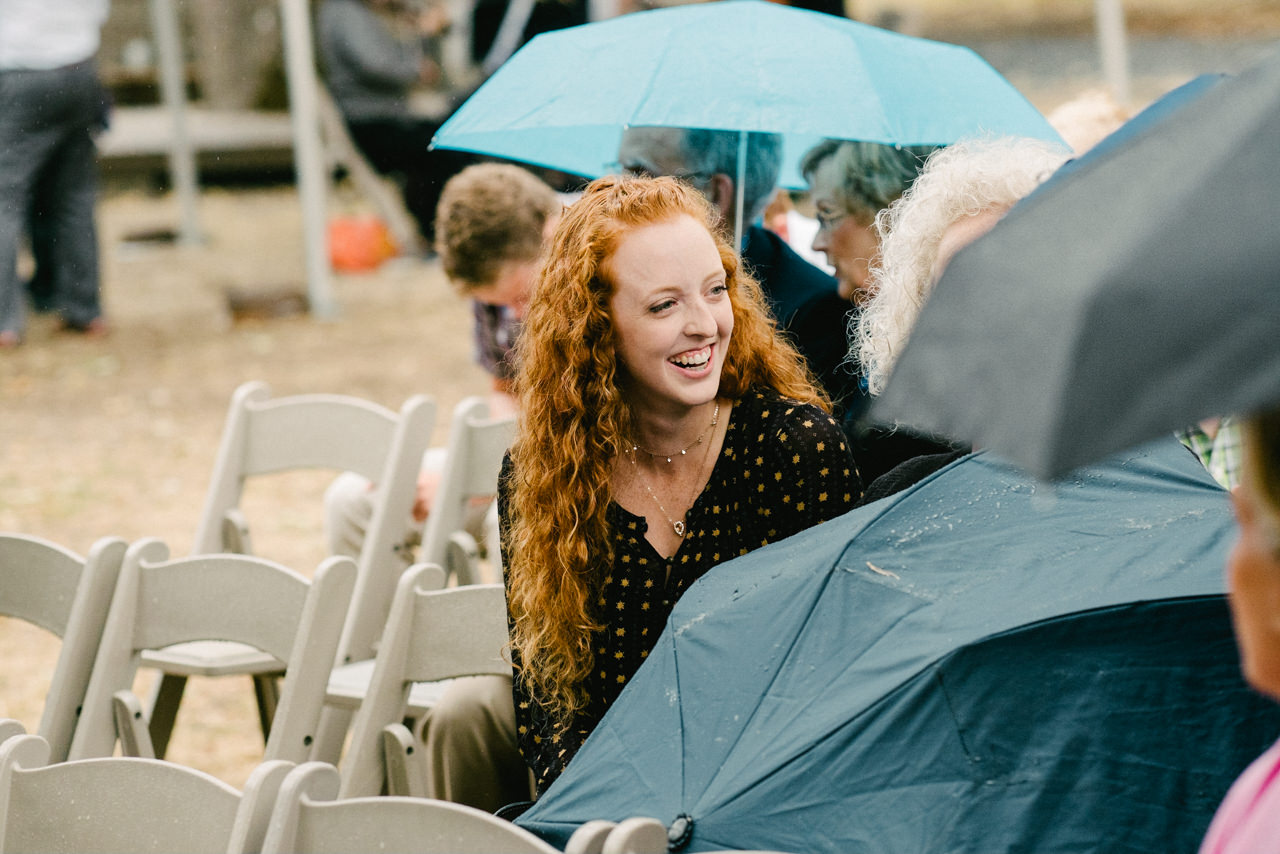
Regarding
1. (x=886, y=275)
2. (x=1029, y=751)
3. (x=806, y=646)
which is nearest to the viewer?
(x=1029, y=751)

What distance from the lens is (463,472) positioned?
140 inches

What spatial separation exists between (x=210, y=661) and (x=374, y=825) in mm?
1645

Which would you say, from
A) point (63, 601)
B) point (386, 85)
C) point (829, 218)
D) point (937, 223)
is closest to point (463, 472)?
point (63, 601)

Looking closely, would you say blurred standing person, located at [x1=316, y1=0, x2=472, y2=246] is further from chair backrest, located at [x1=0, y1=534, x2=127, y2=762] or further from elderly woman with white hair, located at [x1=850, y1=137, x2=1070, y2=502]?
elderly woman with white hair, located at [x1=850, y1=137, x2=1070, y2=502]

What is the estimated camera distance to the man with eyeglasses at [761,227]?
3.06 metres

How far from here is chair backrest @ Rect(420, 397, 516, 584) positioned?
348cm

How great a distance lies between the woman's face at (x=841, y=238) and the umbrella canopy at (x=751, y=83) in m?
0.19

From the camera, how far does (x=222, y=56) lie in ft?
47.1

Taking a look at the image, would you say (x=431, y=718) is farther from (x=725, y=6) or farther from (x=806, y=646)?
(x=725, y=6)

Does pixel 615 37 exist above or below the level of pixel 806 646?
above

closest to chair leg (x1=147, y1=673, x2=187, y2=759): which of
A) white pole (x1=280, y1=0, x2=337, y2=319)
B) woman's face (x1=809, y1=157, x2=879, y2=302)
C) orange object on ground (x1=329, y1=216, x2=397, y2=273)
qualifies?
woman's face (x1=809, y1=157, x2=879, y2=302)

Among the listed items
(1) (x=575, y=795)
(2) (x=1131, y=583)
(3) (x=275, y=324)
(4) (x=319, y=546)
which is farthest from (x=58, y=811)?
(3) (x=275, y=324)

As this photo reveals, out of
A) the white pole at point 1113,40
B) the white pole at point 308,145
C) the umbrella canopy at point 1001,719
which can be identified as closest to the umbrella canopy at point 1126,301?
the umbrella canopy at point 1001,719

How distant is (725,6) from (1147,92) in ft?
38.4
